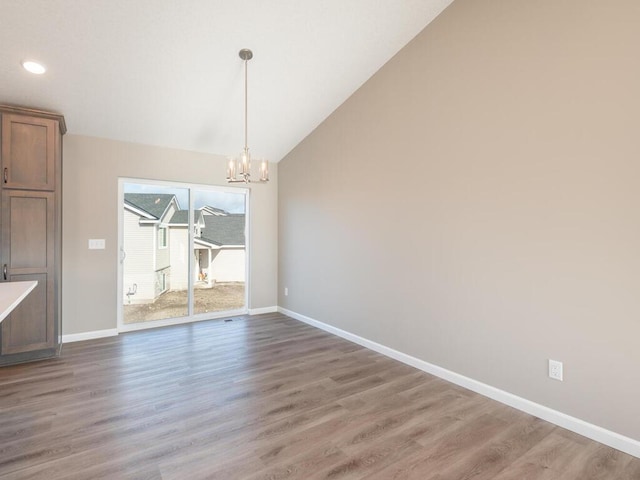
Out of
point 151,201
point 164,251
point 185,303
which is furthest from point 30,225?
point 185,303

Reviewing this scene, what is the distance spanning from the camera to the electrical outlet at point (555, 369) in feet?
8.07

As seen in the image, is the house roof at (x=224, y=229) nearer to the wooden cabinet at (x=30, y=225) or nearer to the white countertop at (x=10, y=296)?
the wooden cabinet at (x=30, y=225)

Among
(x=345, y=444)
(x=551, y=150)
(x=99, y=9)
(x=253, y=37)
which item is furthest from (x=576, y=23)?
(x=99, y=9)

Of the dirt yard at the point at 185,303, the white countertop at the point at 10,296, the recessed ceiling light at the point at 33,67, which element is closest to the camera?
the white countertop at the point at 10,296

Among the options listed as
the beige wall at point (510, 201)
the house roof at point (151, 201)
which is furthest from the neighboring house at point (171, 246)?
the beige wall at point (510, 201)

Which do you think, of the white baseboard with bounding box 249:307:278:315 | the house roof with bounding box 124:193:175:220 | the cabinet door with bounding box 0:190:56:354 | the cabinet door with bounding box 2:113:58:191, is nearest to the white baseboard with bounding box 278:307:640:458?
the white baseboard with bounding box 249:307:278:315

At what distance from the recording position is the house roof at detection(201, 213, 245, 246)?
5371 mm

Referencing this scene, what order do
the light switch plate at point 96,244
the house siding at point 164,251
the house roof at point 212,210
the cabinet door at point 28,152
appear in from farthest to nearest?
the house roof at point 212,210, the house siding at point 164,251, the light switch plate at point 96,244, the cabinet door at point 28,152

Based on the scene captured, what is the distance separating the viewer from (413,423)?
247cm

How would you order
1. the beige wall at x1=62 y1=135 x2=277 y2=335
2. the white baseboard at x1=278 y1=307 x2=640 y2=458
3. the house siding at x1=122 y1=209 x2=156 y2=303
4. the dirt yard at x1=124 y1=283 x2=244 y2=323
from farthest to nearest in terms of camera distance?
the dirt yard at x1=124 y1=283 x2=244 y2=323 → the house siding at x1=122 y1=209 x2=156 y2=303 → the beige wall at x1=62 y1=135 x2=277 y2=335 → the white baseboard at x1=278 y1=307 x2=640 y2=458

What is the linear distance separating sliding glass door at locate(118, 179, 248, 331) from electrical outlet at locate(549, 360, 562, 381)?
436 centimetres

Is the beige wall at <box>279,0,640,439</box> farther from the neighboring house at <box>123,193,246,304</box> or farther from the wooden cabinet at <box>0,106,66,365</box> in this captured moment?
the wooden cabinet at <box>0,106,66,365</box>

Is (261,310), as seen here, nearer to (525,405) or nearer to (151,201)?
(151,201)

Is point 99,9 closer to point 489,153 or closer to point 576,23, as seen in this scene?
point 489,153
